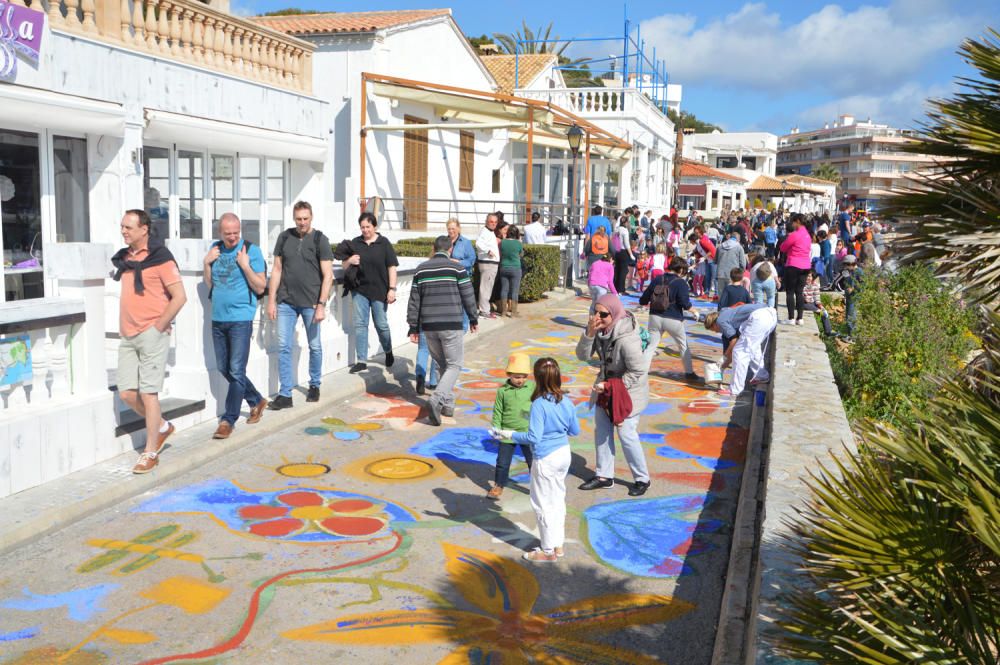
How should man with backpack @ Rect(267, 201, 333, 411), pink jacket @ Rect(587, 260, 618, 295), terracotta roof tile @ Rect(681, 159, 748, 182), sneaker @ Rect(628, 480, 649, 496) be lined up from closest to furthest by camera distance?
sneaker @ Rect(628, 480, 649, 496), man with backpack @ Rect(267, 201, 333, 411), pink jacket @ Rect(587, 260, 618, 295), terracotta roof tile @ Rect(681, 159, 748, 182)

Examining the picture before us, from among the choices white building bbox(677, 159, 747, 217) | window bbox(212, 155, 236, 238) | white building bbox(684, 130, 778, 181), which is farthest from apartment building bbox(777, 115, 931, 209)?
window bbox(212, 155, 236, 238)

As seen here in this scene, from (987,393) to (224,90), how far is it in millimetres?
12132

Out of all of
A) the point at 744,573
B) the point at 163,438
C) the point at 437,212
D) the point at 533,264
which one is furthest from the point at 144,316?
the point at 437,212

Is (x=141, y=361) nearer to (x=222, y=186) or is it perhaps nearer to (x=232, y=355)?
(x=232, y=355)

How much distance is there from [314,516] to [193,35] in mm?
8710

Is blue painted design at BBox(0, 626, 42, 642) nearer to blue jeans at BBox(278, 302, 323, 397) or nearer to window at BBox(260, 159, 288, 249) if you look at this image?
blue jeans at BBox(278, 302, 323, 397)

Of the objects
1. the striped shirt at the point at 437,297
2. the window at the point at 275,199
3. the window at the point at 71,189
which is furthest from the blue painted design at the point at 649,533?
the window at the point at 275,199

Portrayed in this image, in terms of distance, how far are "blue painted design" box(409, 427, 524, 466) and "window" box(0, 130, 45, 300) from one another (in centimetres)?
501

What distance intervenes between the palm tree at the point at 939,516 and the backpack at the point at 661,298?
25.2 feet

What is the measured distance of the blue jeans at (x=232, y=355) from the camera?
24.7 ft

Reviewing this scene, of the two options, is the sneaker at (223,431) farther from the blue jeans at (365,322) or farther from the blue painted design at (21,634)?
the blue painted design at (21,634)

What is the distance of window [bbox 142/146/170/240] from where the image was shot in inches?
476

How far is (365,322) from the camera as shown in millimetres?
10336

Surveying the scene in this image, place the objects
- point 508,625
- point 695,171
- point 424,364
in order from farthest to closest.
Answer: point 695,171, point 424,364, point 508,625
